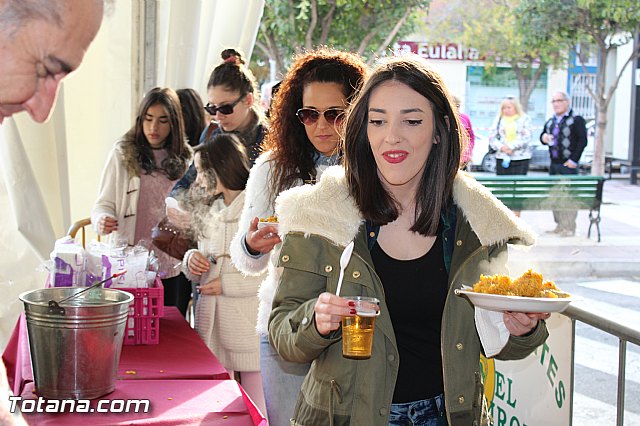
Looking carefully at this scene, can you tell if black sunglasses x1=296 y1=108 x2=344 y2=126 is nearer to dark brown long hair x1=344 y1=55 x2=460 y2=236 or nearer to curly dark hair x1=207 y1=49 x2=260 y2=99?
dark brown long hair x1=344 y1=55 x2=460 y2=236

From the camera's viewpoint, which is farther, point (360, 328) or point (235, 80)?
point (235, 80)

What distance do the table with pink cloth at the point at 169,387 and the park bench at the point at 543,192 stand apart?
32.3 ft

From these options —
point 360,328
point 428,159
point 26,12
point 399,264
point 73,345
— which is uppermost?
point 26,12

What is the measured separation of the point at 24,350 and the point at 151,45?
349 centimetres

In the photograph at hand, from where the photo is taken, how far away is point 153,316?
138 inches

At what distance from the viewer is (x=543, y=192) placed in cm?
1292

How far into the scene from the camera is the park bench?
12713 mm

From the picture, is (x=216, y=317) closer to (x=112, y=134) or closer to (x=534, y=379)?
(x=534, y=379)

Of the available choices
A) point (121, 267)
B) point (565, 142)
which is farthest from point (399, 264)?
point (565, 142)

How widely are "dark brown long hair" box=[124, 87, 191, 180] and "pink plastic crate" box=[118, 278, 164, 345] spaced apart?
197cm

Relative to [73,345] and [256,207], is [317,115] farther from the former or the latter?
[73,345]

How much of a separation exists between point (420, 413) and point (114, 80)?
4.33m

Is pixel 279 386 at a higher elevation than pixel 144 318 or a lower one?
lower

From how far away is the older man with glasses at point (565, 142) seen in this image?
13414 mm
